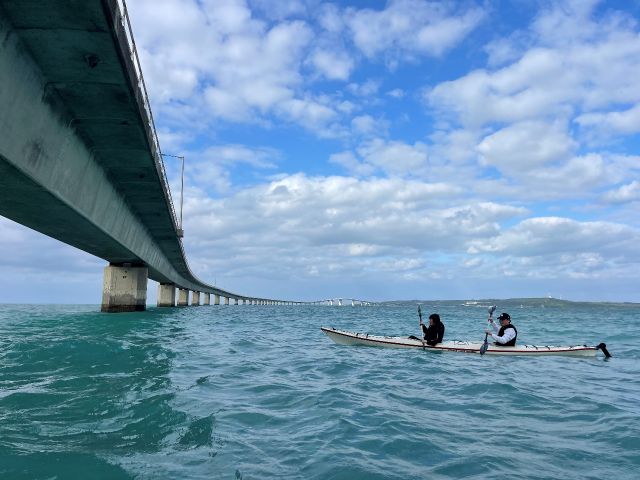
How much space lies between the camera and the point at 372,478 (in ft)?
18.0

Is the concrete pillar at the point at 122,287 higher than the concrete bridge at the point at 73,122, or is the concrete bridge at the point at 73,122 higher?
A: the concrete bridge at the point at 73,122

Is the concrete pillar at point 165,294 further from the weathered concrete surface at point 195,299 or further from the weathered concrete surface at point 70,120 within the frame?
the weathered concrete surface at point 70,120

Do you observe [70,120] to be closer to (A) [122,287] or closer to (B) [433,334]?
(B) [433,334]

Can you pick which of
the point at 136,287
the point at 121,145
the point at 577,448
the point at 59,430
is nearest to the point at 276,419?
the point at 59,430

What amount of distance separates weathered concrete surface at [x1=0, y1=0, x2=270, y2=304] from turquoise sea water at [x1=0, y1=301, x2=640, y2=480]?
16.9 ft

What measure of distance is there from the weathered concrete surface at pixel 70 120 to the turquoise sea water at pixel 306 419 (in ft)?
16.9

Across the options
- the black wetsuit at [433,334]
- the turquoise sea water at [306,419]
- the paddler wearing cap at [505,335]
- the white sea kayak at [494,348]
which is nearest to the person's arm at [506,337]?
the paddler wearing cap at [505,335]

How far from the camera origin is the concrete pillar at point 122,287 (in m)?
37.8

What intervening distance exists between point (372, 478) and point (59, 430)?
457cm

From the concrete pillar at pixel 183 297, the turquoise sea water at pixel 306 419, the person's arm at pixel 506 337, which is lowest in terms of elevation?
the turquoise sea water at pixel 306 419

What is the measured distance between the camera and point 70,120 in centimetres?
1320

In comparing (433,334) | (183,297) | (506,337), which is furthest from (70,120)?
(183,297)

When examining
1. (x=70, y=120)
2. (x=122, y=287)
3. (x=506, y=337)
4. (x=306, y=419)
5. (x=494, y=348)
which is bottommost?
(x=306, y=419)

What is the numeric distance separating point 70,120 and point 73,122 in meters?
0.25
